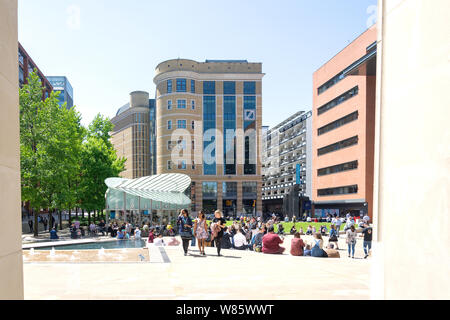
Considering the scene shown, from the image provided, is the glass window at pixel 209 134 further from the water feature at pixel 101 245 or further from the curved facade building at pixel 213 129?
the water feature at pixel 101 245

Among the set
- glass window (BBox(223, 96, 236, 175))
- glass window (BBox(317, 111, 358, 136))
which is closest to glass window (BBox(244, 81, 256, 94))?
glass window (BBox(223, 96, 236, 175))

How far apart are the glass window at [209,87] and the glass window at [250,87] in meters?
6.73

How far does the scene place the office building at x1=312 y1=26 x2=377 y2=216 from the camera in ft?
161

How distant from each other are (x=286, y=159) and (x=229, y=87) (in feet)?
132

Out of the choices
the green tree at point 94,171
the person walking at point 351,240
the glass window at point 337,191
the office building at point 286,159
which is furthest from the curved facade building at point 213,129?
the person walking at point 351,240

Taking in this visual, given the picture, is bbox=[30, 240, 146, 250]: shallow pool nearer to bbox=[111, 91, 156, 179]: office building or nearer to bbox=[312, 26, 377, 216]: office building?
bbox=[312, 26, 377, 216]: office building

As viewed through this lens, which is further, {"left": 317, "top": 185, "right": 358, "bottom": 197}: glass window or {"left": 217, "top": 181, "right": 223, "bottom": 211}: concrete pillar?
{"left": 217, "top": 181, "right": 223, "bottom": 211}: concrete pillar

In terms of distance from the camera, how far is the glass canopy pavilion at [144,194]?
32106mm

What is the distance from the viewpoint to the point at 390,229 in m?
4.85

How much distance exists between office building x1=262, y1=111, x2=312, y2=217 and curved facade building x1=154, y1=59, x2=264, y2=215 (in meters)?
15.4

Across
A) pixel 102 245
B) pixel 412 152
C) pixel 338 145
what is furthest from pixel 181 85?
pixel 412 152

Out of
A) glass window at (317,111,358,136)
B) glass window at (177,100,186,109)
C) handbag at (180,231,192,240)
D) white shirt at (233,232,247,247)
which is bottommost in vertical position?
white shirt at (233,232,247,247)

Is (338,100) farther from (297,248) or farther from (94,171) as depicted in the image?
(297,248)

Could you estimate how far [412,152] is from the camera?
4.42 m
